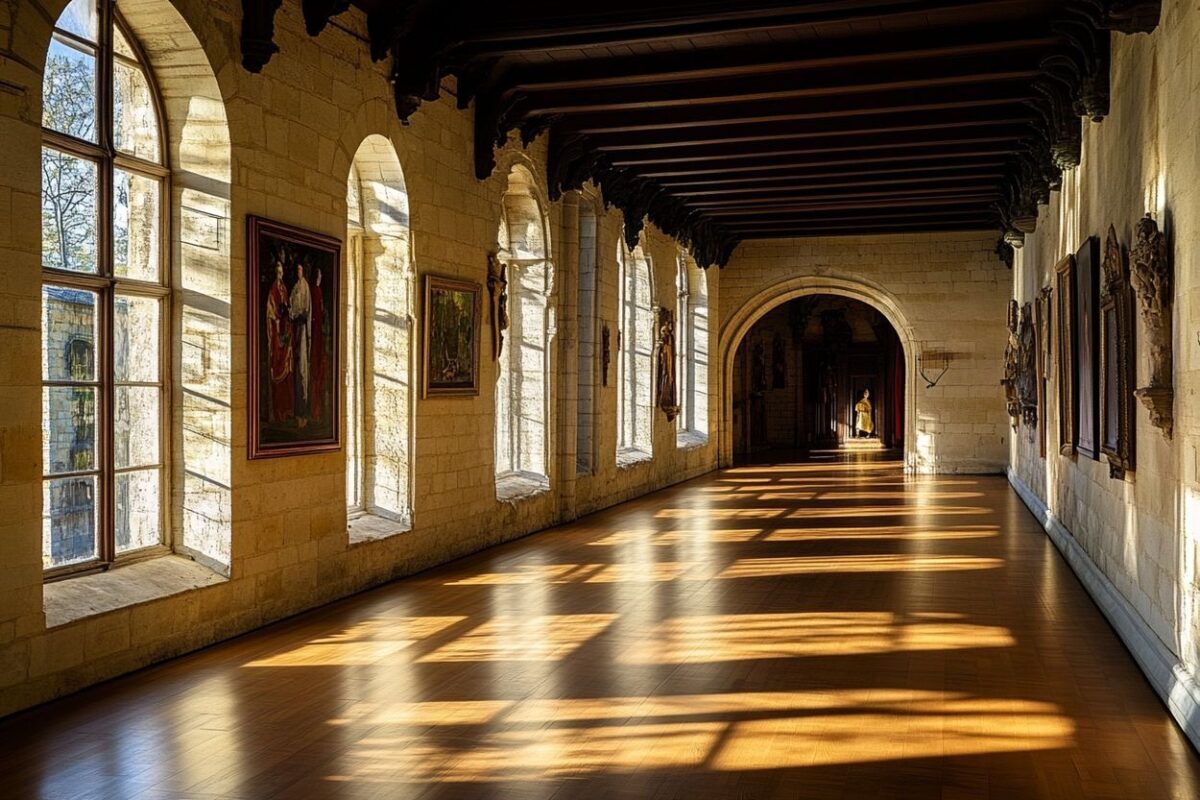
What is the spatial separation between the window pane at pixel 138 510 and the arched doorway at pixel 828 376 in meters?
20.1

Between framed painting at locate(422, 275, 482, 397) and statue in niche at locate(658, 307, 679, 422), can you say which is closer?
framed painting at locate(422, 275, 482, 397)

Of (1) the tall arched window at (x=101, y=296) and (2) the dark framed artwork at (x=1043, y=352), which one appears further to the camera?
(2) the dark framed artwork at (x=1043, y=352)

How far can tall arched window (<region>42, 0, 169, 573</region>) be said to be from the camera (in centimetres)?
486

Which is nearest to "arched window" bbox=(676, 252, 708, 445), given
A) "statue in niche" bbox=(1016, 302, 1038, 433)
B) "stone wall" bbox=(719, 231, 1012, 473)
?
"stone wall" bbox=(719, 231, 1012, 473)

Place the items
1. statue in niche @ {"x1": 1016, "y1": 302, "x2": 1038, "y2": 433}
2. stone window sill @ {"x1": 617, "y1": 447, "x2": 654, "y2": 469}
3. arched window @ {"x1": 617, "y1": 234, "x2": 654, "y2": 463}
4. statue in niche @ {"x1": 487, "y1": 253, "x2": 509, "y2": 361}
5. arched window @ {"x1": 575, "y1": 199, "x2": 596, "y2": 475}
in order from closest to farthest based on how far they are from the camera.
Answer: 1. statue in niche @ {"x1": 487, "y1": 253, "x2": 509, "y2": 361}
2. statue in niche @ {"x1": 1016, "y1": 302, "x2": 1038, "y2": 433}
3. arched window @ {"x1": 575, "y1": 199, "x2": 596, "y2": 475}
4. stone window sill @ {"x1": 617, "y1": 447, "x2": 654, "y2": 469}
5. arched window @ {"x1": 617, "y1": 234, "x2": 654, "y2": 463}

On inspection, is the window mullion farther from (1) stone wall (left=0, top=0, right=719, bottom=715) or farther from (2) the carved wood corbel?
(2) the carved wood corbel

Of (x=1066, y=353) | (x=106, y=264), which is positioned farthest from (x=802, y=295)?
(x=106, y=264)

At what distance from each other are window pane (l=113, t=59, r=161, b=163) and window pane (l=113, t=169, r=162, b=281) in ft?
0.58

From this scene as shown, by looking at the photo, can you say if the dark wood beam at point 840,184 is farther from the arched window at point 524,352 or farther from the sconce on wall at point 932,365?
the sconce on wall at point 932,365

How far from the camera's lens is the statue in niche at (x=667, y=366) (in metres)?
14.7

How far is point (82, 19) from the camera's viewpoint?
502 cm

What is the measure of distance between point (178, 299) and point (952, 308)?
14036 mm

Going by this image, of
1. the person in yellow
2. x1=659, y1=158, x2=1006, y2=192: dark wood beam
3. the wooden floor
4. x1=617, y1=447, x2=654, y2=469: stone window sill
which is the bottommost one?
the wooden floor

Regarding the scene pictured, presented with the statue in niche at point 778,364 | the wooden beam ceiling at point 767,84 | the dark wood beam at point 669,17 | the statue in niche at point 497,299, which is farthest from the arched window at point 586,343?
the statue in niche at point 778,364
